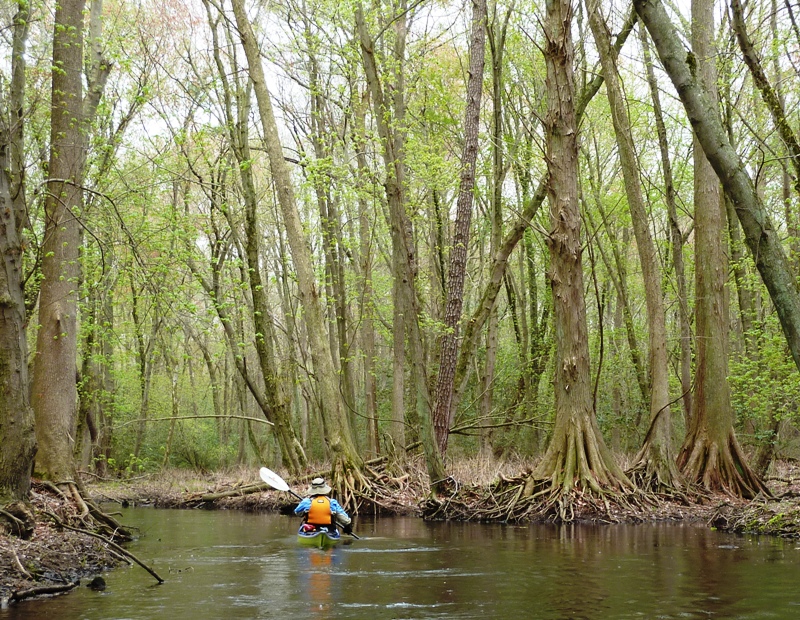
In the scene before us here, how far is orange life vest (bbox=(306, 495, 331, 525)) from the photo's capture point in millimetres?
11102

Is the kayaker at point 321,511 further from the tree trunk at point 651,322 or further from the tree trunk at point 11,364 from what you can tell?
the tree trunk at point 651,322

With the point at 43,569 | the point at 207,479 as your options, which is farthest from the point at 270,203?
the point at 43,569

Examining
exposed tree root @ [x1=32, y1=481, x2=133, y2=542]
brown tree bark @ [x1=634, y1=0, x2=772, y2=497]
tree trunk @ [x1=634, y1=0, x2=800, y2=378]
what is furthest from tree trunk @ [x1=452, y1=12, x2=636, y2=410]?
tree trunk @ [x1=634, y1=0, x2=800, y2=378]

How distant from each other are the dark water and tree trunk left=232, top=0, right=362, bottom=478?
9.60 ft

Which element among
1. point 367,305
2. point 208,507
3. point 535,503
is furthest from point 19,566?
point 367,305

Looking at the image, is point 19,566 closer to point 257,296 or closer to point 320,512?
point 320,512

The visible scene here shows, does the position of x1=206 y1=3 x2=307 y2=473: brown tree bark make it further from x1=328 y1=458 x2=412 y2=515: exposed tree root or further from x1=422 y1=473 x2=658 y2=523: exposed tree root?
x1=422 y1=473 x2=658 y2=523: exposed tree root

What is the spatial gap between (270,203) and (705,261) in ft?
50.4

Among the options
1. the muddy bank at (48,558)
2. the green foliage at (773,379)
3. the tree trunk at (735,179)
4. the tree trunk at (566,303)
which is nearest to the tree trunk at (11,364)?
the muddy bank at (48,558)

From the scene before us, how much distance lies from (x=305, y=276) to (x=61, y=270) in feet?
15.9

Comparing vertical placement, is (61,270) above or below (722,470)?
above

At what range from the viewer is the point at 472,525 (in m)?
13.2

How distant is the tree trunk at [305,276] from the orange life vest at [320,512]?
3773mm

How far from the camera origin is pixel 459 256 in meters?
15.8
